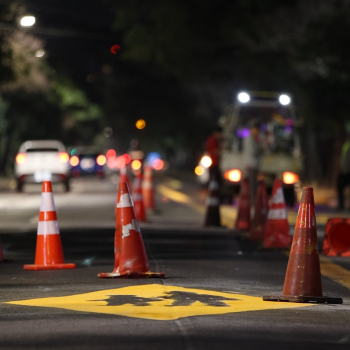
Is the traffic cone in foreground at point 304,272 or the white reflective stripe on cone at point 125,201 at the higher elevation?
the white reflective stripe on cone at point 125,201

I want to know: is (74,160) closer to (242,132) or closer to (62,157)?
(62,157)

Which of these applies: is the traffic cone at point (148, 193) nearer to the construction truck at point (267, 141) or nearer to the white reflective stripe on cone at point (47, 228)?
the construction truck at point (267, 141)

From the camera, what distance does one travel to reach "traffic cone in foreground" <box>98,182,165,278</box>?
30.5 feet

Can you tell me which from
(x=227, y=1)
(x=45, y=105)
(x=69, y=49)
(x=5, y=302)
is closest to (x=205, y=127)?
(x=45, y=105)

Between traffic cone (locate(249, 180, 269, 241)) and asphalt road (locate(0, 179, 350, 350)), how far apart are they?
0.31 meters

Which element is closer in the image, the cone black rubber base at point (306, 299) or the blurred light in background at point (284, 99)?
the cone black rubber base at point (306, 299)

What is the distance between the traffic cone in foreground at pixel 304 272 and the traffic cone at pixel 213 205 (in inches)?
318

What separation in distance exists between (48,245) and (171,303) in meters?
3.06

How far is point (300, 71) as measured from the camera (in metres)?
30.8

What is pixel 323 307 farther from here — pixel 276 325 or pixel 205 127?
pixel 205 127

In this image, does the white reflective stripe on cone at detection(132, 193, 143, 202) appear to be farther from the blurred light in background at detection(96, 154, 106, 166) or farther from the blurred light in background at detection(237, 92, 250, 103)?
the blurred light in background at detection(96, 154, 106, 166)

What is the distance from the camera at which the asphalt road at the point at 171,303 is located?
6141mm

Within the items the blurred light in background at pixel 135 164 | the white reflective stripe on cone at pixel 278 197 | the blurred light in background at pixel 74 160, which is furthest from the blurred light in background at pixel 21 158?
the white reflective stripe on cone at pixel 278 197

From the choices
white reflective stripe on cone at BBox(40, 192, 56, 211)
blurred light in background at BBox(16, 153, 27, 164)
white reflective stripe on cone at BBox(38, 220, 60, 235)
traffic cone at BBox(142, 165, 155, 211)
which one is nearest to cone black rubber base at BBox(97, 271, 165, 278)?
white reflective stripe on cone at BBox(38, 220, 60, 235)
